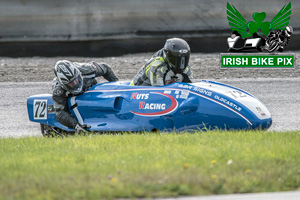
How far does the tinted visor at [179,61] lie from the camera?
24.5 ft

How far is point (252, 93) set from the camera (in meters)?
10.6

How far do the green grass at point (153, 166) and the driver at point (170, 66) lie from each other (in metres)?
1.27

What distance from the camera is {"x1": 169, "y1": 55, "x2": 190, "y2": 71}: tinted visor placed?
294 inches

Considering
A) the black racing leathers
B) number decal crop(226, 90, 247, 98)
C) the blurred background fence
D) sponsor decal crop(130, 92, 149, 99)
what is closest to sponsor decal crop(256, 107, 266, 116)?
number decal crop(226, 90, 247, 98)

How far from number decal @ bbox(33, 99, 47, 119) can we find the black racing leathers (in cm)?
144

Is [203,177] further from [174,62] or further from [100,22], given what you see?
[100,22]

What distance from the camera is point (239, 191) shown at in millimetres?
4469

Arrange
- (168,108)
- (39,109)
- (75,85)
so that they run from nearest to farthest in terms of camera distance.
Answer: (168,108) < (75,85) < (39,109)

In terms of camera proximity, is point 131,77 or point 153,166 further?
point 131,77

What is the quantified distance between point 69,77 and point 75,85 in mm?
146
